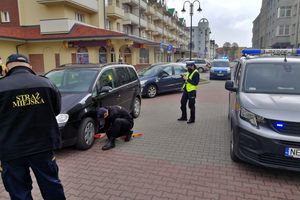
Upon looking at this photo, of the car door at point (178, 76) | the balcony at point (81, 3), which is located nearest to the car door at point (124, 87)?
the car door at point (178, 76)

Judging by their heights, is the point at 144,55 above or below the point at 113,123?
above

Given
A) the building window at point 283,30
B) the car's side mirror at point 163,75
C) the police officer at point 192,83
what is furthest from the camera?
the building window at point 283,30

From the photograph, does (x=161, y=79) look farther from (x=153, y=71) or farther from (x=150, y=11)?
(x=150, y=11)

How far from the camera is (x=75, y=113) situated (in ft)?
16.2

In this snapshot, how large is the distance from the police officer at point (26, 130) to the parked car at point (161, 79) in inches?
384

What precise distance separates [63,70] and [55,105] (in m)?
4.04

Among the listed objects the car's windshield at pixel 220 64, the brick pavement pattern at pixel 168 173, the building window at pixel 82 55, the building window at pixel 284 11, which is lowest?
the brick pavement pattern at pixel 168 173

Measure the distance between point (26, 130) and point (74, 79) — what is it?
377 centimetres

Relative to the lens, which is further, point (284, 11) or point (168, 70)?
point (284, 11)

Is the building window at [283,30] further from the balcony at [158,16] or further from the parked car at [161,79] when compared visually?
the parked car at [161,79]

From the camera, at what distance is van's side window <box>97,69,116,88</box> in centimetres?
603

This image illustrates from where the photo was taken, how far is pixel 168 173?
4.15 m

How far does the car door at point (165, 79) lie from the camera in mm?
12969

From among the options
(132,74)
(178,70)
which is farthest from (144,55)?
(132,74)
